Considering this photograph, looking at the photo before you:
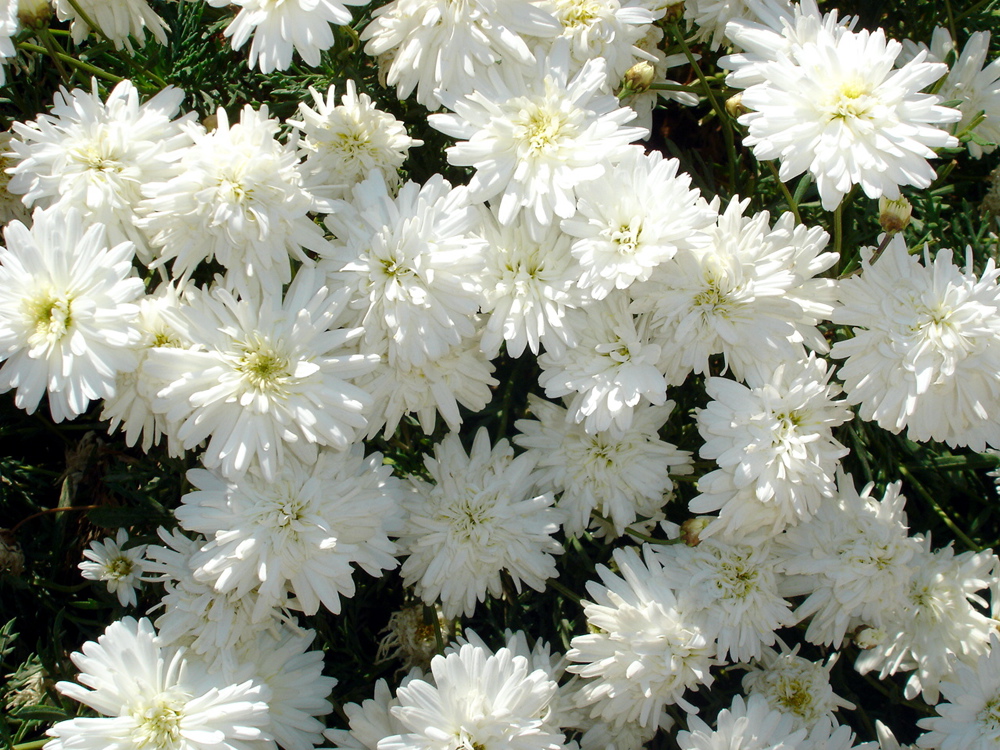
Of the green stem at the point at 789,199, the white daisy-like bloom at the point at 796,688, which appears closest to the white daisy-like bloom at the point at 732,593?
the white daisy-like bloom at the point at 796,688

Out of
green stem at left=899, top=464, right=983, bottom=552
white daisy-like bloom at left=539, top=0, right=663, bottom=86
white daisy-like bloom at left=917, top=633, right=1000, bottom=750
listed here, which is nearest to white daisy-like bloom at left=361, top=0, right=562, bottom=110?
Result: white daisy-like bloom at left=539, top=0, right=663, bottom=86

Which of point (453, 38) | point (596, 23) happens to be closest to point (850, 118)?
point (596, 23)

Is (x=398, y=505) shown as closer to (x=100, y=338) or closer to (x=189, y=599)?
(x=189, y=599)

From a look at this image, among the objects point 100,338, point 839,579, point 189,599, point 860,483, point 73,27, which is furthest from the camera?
point 860,483

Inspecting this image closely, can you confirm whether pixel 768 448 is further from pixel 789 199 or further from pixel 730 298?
pixel 789 199

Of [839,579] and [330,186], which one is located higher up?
[330,186]

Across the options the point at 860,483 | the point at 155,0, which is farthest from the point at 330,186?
the point at 860,483

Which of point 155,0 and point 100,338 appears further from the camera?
point 155,0
